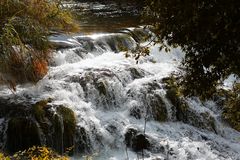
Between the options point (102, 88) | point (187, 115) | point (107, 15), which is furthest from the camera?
point (107, 15)

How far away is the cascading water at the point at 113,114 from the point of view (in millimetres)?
9078

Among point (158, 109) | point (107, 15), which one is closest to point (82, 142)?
point (158, 109)

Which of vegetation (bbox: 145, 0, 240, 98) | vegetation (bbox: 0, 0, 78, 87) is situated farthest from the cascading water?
vegetation (bbox: 145, 0, 240, 98)

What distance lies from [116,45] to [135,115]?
3914 millimetres

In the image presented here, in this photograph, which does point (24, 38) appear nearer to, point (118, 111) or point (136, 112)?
point (118, 111)

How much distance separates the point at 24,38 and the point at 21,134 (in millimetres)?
1954

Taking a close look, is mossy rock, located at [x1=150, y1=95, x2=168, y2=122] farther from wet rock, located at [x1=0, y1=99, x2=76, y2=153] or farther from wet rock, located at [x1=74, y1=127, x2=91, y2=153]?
wet rock, located at [x1=0, y1=99, x2=76, y2=153]

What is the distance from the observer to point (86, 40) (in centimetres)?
1327

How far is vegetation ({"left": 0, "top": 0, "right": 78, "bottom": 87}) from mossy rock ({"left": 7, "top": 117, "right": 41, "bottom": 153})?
0.96m

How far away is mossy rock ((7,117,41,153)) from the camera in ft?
28.3

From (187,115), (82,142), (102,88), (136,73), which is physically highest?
(136,73)

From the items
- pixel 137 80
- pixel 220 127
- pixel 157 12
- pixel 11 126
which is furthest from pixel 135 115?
pixel 157 12

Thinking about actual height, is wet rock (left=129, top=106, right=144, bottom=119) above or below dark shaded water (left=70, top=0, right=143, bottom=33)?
below

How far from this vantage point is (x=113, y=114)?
1008 cm
